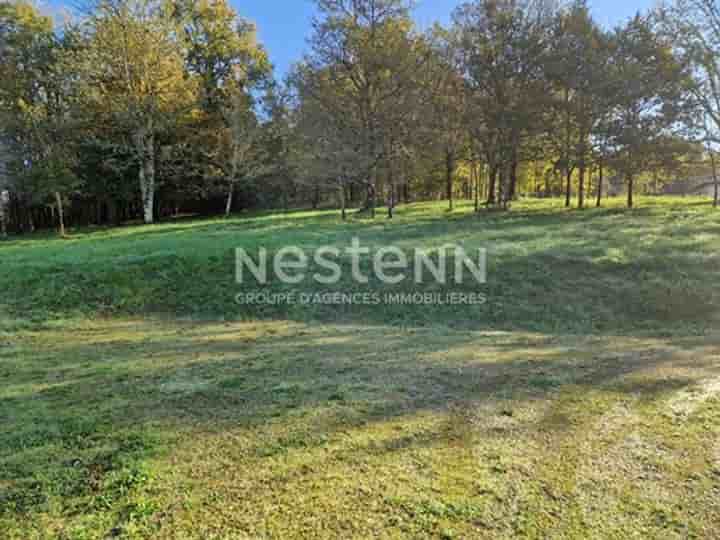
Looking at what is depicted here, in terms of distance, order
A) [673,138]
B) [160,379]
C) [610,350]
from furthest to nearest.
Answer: [673,138] < [610,350] < [160,379]

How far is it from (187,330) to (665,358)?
210 inches

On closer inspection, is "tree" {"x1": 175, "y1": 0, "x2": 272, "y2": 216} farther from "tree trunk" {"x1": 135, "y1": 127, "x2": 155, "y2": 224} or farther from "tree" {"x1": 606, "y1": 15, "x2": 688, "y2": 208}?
"tree" {"x1": 606, "y1": 15, "x2": 688, "y2": 208}

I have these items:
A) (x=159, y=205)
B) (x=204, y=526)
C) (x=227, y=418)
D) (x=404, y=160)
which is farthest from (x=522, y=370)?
(x=159, y=205)

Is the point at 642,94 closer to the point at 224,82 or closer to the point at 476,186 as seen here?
the point at 476,186

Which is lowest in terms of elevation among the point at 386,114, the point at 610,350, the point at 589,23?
the point at 610,350

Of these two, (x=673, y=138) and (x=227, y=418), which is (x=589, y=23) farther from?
(x=227, y=418)

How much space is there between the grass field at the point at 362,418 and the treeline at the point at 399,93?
1086 cm

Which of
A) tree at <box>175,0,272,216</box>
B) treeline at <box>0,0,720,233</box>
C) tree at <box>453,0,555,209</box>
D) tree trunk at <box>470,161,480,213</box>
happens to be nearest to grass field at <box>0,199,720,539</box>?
treeline at <box>0,0,720,233</box>

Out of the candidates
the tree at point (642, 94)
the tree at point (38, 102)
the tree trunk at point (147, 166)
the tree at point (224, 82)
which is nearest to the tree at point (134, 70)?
the tree trunk at point (147, 166)

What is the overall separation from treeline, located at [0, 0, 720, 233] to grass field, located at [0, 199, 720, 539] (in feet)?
35.6

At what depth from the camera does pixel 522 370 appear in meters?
3.57

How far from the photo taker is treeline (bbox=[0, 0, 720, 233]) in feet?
51.2

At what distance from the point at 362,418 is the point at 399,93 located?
15.7 m

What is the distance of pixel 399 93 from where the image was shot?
637 inches
